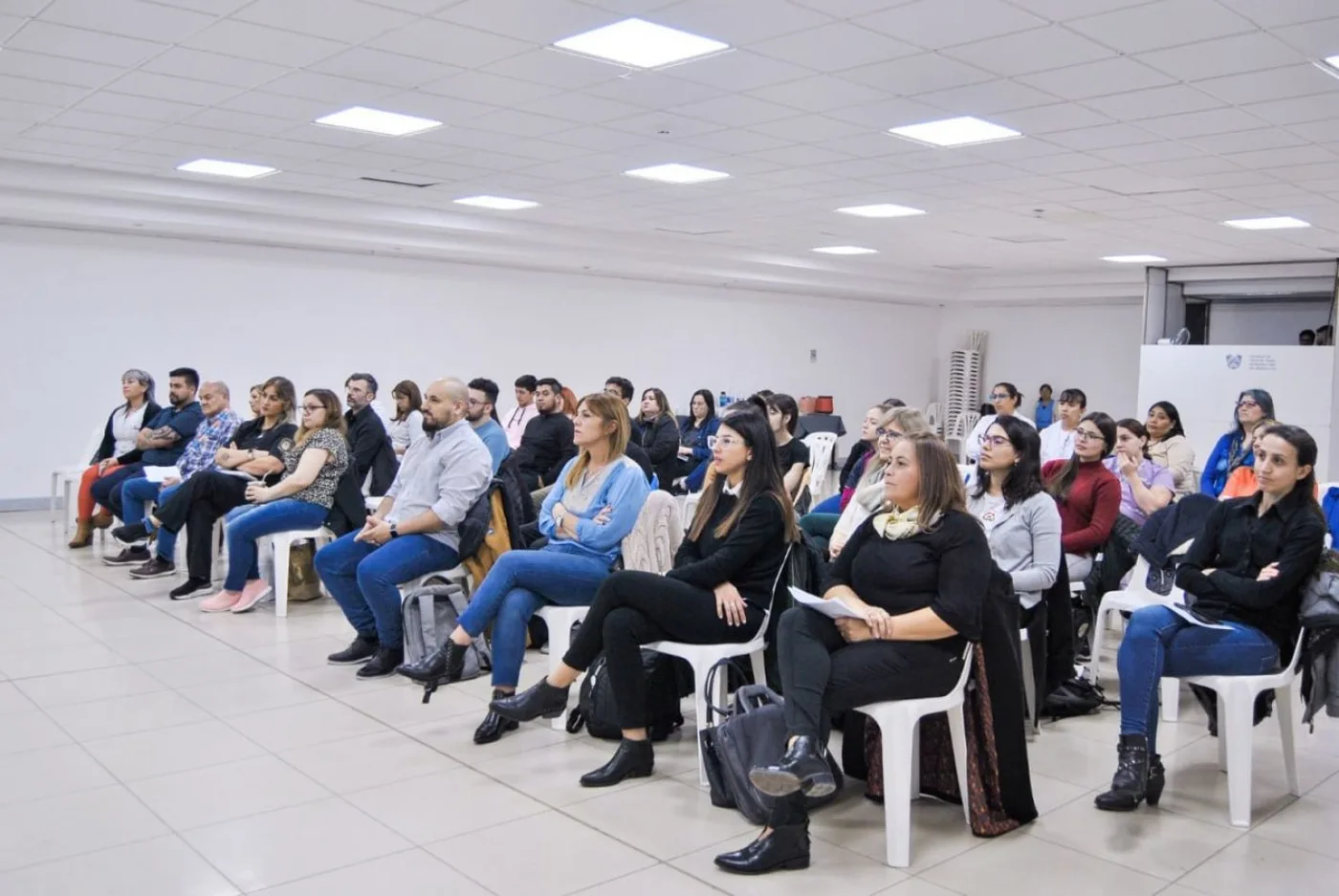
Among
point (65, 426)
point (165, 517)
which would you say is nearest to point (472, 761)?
point (165, 517)

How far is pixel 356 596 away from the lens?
17.0ft

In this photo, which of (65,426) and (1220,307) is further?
(1220,307)

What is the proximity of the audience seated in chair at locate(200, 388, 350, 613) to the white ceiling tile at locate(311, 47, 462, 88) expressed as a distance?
1646 millimetres

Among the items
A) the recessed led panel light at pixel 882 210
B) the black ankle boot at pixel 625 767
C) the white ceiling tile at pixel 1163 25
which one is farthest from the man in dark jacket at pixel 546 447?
the recessed led panel light at pixel 882 210

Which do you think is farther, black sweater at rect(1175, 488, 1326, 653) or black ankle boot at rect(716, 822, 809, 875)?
black sweater at rect(1175, 488, 1326, 653)

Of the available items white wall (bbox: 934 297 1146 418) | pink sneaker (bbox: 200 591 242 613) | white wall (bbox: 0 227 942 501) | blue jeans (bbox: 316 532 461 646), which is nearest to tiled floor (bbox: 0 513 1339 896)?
blue jeans (bbox: 316 532 461 646)

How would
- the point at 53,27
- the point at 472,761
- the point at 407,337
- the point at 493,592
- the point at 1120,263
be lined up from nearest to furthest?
the point at 472,761 → the point at 493,592 → the point at 53,27 → the point at 407,337 → the point at 1120,263

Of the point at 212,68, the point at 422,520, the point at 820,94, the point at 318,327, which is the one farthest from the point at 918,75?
the point at 318,327

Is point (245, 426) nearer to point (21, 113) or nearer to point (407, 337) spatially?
point (21, 113)

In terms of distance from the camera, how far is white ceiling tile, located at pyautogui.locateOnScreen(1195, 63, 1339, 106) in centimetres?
523

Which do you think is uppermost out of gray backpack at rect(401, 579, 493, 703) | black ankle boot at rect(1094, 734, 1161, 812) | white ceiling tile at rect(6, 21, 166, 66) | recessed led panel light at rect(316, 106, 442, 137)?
recessed led panel light at rect(316, 106, 442, 137)

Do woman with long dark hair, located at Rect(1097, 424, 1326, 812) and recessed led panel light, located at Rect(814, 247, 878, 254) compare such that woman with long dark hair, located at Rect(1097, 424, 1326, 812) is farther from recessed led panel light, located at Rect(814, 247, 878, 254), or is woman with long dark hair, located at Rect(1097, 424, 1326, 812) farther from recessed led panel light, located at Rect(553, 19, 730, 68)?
recessed led panel light, located at Rect(814, 247, 878, 254)

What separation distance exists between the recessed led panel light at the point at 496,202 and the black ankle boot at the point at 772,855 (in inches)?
310

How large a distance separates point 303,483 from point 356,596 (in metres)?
0.98
